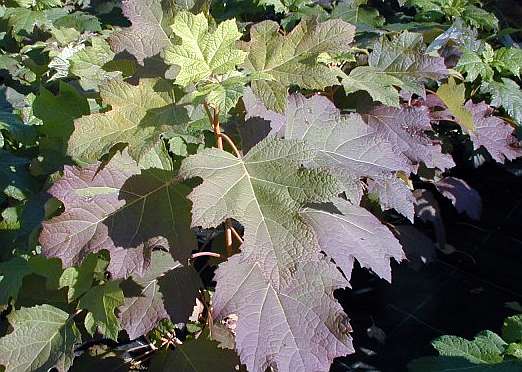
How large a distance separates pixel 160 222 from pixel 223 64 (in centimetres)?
36

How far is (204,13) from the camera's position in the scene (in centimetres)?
146

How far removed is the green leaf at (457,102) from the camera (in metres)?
2.23

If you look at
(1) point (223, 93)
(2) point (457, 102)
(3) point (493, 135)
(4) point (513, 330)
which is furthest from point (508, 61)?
(1) point (223, 93)

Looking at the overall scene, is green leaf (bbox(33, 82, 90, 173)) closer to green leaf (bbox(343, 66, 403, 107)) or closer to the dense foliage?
the dense foliage

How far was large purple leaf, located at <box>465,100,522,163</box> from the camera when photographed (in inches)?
93.6

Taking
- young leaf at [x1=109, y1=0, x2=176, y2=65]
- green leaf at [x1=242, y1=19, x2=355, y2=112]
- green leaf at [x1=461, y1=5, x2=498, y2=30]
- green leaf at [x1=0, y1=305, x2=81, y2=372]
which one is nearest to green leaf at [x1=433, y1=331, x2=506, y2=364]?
green leaf at [x1=242, y1=19, x2=355, y2=112]

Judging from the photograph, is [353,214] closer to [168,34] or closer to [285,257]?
[285,257]

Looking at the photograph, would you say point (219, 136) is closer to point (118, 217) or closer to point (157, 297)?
point (118, 217)

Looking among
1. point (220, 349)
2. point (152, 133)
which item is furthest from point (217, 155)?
point (220, 349)

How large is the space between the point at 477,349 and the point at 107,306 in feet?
3.49

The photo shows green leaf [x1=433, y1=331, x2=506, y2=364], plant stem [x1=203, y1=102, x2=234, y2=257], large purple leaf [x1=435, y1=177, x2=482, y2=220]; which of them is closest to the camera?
plant stem [x1=203, y1=102, x2=234, y2=257]

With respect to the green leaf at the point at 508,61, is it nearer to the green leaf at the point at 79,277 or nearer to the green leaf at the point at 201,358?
the green leaf at the point at 201,358

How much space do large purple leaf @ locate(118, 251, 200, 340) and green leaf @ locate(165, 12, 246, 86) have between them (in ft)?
1.53

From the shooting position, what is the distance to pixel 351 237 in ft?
4.76
